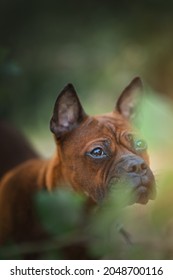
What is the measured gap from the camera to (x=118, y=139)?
0.78 meters

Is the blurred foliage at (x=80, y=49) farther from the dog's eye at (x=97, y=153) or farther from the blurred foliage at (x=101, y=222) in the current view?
the blurred foliage at (x=101, y=222)

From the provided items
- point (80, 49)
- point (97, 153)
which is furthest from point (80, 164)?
point (80, 49)

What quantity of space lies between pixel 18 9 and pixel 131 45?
19 centimetres

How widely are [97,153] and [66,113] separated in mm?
72

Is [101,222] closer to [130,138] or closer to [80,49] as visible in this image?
[130,138]

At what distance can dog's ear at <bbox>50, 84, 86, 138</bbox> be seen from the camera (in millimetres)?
804

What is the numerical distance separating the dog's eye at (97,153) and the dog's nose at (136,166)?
0.05m

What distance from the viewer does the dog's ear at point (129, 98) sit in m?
0.82

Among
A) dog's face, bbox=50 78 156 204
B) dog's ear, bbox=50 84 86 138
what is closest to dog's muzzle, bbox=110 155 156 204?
dog's face, bbox=50 78 156 204

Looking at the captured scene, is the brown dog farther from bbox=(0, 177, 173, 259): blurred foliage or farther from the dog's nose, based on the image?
bbox=(0, 177, 173, 259): blurred foliage

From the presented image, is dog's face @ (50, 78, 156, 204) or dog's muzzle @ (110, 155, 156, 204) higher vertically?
dog's face @ (50, 78, 156, 204)

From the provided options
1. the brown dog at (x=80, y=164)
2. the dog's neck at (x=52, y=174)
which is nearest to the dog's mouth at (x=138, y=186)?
the brown dog at (x=80, y=164)

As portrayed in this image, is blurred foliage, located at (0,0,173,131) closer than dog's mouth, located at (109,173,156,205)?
No

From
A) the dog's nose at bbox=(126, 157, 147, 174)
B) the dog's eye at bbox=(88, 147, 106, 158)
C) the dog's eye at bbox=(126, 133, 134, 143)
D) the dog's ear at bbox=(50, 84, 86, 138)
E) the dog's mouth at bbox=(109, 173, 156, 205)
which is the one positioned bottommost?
the dog's mouth at bbox=(109, 173, 156, 205)
